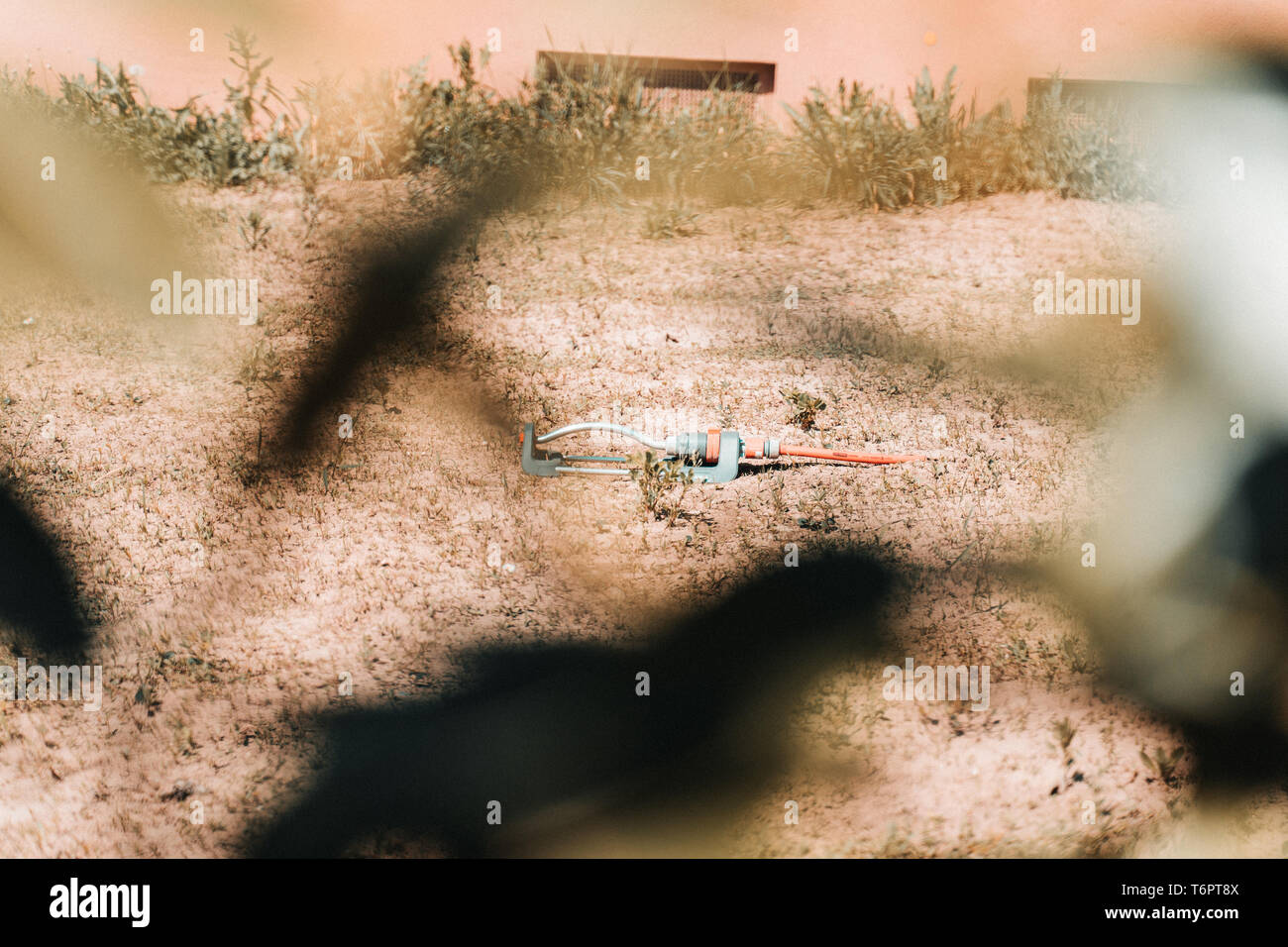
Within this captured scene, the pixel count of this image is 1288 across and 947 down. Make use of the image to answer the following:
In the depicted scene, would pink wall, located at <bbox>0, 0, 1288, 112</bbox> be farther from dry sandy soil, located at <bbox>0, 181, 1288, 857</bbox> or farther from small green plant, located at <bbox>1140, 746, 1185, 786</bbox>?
small green plant, located at <bbox>1140, 746, 1185, 786</bbox>

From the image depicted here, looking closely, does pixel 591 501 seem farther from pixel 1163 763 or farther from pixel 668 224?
pixel 668 224

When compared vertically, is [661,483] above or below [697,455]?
below

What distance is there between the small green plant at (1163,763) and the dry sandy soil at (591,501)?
38mm

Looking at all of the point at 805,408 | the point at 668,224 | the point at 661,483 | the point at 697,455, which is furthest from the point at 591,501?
the point at 668,224

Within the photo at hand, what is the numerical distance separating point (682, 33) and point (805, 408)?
3.02 meters

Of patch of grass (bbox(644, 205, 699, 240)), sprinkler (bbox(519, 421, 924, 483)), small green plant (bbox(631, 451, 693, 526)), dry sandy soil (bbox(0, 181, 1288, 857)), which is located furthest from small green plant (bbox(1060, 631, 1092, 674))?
patch of grass (bbox(644, 205, 699, 240))

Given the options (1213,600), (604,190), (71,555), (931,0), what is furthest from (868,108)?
(71,555)

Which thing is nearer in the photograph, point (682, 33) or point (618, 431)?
point (618, 431)

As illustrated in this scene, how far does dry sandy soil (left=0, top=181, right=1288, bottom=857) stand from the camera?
2.43 meters

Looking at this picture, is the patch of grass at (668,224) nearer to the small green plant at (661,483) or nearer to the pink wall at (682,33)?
the pink wall at (682,33)

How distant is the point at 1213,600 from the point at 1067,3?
422 cm

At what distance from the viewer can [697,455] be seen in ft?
11.9

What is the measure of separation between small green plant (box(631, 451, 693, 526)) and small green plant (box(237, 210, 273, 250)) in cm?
312

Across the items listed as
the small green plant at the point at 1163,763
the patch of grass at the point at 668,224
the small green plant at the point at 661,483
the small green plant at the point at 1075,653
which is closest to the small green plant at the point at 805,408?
the small green plant at the point at 661,483
